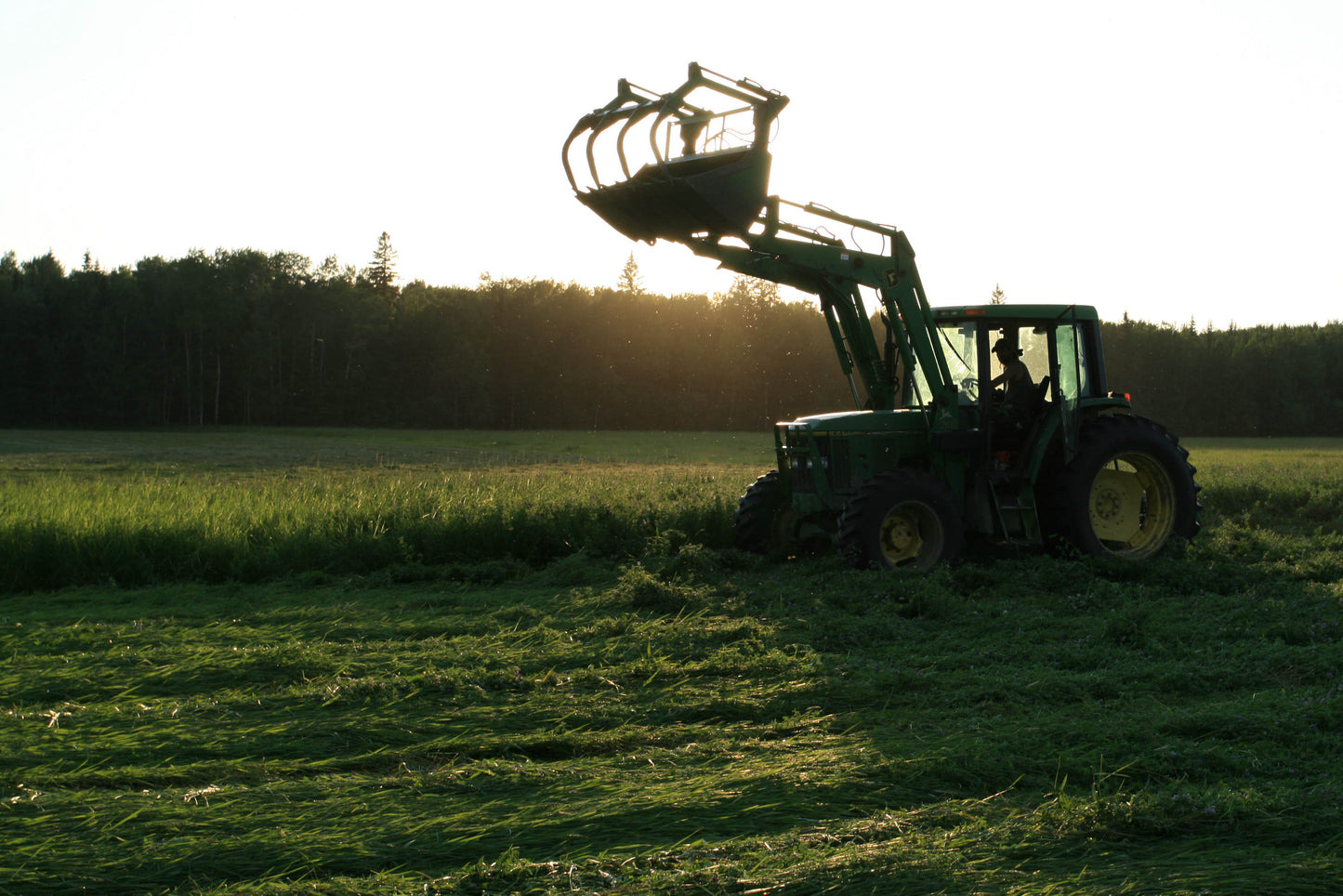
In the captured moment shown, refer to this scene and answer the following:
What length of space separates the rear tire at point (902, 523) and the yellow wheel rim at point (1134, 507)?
1.81m

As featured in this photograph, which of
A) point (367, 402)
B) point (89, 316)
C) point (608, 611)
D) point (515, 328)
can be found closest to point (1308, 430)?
point (515, 328)

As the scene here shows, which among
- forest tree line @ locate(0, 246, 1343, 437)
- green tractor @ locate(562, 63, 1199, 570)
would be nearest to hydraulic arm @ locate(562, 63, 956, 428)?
green tractor @ locate(562, 63, 1199, 570)

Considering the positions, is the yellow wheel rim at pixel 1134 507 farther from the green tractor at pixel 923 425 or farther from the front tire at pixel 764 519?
the front tire at pixel 764 519

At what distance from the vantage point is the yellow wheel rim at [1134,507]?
10.0 metres

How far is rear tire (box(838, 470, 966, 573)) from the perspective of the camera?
8695mm

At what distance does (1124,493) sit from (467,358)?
207ft

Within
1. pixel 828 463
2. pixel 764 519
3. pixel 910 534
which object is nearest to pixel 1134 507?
pixel 910 534

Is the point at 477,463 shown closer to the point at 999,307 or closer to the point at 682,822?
the point at 999,307

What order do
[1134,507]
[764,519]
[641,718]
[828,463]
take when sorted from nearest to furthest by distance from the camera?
[641,718] < [828,463] < [1134,507] < [764,519]

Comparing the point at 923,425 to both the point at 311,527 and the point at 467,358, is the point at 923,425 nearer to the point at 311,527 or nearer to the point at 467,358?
the point at 311,527

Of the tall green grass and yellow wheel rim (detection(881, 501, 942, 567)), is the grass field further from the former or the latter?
yellow wheel rim (detection(881, 501, 942, 567))

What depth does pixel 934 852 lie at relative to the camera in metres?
3.03

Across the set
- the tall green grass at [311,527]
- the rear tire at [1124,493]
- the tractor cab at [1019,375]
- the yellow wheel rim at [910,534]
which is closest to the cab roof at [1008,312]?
the tractor cab at [1019,375]

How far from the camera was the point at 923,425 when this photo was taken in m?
9.85
